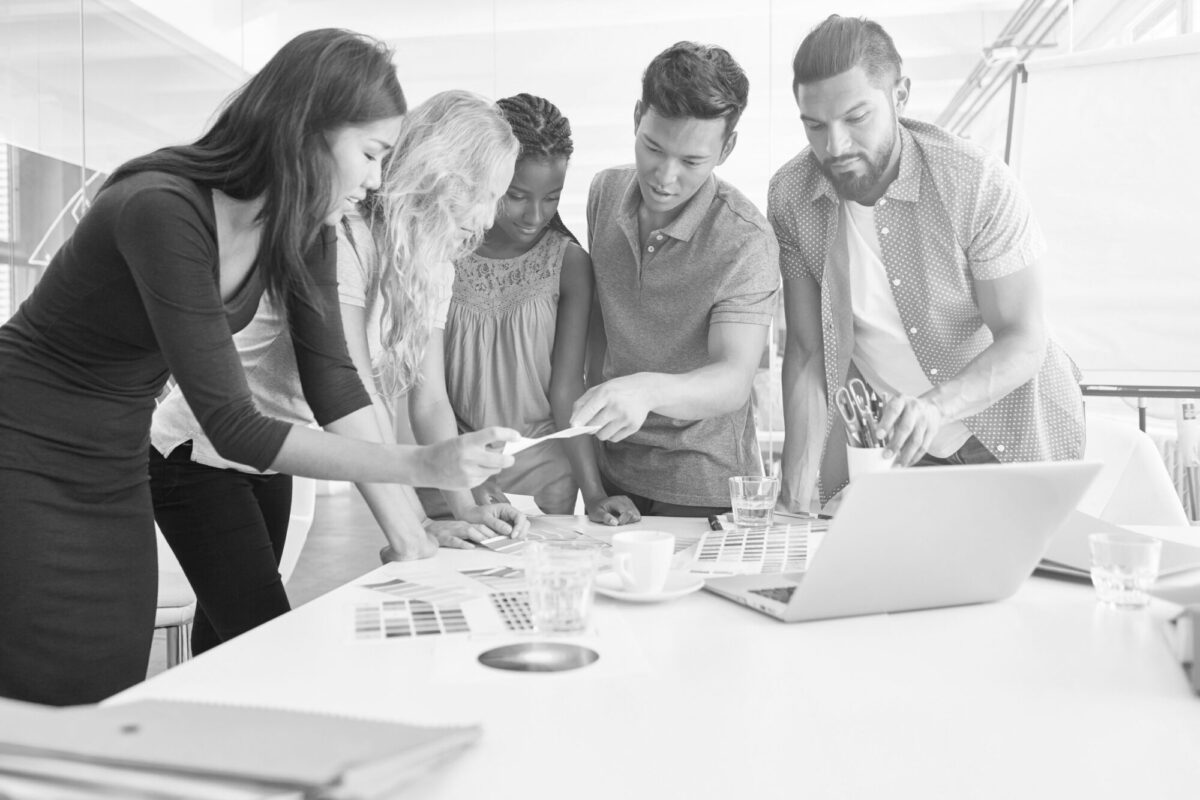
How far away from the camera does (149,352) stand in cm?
148

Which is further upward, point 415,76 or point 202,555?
point 415,76

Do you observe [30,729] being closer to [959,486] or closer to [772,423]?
[959,486]

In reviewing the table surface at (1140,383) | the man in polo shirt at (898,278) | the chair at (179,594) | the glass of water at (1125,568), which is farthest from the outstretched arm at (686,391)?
the table surface at (1140,383)

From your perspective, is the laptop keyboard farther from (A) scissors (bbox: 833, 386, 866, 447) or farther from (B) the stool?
(B) the stool

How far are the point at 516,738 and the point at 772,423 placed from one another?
422 centimetres

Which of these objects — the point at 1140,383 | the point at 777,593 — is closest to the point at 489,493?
the point at 777,593

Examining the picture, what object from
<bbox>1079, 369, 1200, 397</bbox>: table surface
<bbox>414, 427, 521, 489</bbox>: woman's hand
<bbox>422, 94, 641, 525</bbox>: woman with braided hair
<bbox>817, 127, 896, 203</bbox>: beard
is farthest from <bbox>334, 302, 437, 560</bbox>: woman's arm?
<bbox>1079, 369, 1200, 397</bbox>: table surface

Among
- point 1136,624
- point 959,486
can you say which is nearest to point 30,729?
point 959,486

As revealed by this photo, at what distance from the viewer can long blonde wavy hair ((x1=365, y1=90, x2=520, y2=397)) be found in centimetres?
182

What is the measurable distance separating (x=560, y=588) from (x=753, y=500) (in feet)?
2.27

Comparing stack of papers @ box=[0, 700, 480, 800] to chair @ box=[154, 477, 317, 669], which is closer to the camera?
stack of papers @ box=[0, 700, 480, 800]

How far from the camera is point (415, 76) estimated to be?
4895mm

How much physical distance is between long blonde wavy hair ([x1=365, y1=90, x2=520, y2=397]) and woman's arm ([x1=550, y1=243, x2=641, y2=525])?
0.34 meters

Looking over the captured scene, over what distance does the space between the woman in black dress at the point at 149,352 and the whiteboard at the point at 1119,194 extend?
8.17ft
